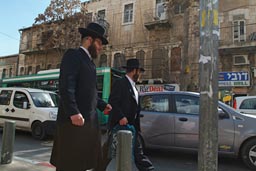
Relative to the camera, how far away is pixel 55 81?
13562 mm

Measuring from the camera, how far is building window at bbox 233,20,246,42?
687 inches

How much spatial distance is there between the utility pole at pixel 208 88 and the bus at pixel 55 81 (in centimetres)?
734

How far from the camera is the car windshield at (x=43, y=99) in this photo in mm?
9005

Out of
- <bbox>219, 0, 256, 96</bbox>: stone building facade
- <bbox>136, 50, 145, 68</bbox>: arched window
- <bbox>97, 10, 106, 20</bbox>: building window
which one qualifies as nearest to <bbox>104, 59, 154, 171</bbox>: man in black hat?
<bbox>219, 0, 256, 96</bbox>: stone building facade

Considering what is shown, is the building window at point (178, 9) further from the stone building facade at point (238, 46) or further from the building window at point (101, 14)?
the building window at point (101, 14)

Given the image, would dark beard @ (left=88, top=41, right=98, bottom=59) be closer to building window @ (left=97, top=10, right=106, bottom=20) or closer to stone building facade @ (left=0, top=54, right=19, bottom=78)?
building window @ (left=97, top=10, right=106, bottom=20)

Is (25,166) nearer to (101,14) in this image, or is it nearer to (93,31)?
(93,31)

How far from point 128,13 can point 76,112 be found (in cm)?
2108

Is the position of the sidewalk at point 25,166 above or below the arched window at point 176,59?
below

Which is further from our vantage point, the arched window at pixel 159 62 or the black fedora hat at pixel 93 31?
the arched window at pixel 159 62

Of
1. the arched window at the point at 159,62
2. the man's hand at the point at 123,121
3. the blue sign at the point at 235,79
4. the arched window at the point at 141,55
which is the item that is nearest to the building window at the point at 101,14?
the arched window at the point at 141,55

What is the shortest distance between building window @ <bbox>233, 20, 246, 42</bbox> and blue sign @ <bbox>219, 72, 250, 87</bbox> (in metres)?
2.22

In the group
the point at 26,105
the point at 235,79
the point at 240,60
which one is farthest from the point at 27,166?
the point at 240,60

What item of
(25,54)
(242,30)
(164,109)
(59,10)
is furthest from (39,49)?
(164,109)
